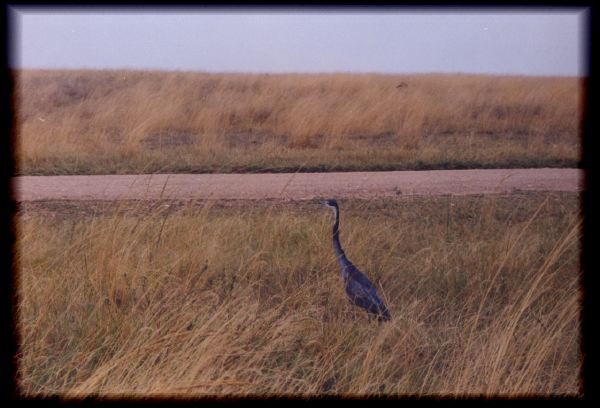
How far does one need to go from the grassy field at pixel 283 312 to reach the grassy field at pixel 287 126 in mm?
4178

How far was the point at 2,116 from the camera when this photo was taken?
20.9 ft

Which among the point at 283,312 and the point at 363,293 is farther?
the point at 283,312

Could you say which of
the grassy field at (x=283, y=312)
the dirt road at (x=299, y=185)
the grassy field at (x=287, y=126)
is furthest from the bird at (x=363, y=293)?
the grassy field at (x=287, y=126)

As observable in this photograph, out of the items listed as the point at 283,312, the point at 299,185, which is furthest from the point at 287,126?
the point at 283,312

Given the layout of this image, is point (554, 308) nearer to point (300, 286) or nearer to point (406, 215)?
point (300, 286)

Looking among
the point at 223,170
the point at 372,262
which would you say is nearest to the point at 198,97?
the point at 223,170

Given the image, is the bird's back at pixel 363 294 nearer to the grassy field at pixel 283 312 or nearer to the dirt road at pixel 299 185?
the grassy field at pixel 283 312

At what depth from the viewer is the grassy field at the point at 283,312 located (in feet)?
12.2

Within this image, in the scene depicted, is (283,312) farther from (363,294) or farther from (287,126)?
(287,126)

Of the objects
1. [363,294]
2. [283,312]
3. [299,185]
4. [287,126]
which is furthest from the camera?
[287,126]

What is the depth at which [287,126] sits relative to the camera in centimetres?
1633

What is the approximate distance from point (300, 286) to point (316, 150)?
891 centimetres

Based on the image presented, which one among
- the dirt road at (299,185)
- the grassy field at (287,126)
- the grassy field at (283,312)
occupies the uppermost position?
the grassy field at (283,312)

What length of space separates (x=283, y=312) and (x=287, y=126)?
11.9 m
